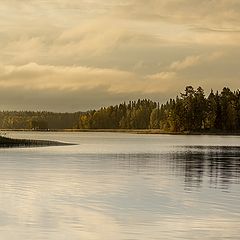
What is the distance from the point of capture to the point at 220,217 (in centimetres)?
3203

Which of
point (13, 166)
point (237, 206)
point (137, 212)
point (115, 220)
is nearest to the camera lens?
point (115, 220)

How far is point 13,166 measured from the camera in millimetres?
65500

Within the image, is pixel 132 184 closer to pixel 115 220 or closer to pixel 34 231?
pixel 115 220

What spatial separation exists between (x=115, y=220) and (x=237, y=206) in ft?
27.1

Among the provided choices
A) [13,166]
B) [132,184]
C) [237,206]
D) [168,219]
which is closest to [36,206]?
[168,219]

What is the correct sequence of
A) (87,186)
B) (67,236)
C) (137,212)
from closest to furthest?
(67,236) < (137,212) < (87,186)

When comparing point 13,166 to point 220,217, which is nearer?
point 220,217

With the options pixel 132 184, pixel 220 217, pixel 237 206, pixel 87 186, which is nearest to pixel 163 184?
pixel 132 184

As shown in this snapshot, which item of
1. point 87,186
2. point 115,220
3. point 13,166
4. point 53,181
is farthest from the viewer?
point 13,166

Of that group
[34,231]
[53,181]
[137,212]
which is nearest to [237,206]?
[137,212]

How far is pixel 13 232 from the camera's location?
90.9ft

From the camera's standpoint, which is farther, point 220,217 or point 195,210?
point 195,210

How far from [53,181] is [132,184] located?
590cm

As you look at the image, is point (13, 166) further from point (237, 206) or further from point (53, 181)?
point (237, 206)
